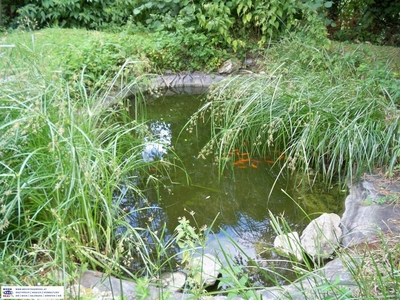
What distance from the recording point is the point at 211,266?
2604 millimetres

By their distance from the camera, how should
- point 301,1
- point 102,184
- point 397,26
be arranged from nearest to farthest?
point 102,184 → point 301,1 → point 397,26

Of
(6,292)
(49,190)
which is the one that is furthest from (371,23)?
(6,292)

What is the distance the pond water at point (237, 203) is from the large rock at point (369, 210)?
0.19 metres

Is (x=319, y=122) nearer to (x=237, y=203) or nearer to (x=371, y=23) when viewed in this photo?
(x=237, y=203)

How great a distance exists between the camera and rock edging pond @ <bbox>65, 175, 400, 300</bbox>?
2.21 m

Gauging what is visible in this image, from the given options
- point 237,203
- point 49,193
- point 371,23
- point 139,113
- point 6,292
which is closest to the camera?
point 6,292

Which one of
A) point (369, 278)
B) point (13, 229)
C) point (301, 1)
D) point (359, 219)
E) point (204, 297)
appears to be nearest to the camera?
point (369, 278)

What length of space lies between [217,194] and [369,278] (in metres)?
1.72

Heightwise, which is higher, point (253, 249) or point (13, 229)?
point (13, 229)

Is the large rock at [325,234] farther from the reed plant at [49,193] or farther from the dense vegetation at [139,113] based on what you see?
the reed plant at [49,193]

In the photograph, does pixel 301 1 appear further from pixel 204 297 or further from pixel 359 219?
pixel 204 297

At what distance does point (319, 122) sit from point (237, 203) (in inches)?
35.7

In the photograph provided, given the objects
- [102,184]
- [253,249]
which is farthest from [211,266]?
[102,184]

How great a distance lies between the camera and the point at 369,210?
2.96 meters
